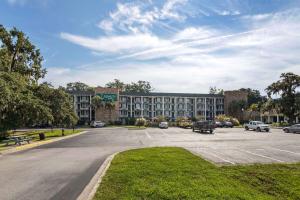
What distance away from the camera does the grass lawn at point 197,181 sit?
30.0 feet

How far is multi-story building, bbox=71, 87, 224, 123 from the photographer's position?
11588 cm

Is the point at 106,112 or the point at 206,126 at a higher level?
the point at 106,112

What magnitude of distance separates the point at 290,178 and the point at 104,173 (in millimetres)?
6006

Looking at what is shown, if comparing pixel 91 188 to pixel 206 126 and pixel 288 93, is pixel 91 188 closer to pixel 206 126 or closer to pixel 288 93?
pixel 206 126

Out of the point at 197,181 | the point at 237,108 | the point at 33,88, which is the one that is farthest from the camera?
the point at 237,108

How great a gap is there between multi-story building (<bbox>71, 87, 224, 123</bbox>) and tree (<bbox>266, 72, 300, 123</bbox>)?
49563mm

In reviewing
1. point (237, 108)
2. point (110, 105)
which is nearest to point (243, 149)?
point (110, 105)

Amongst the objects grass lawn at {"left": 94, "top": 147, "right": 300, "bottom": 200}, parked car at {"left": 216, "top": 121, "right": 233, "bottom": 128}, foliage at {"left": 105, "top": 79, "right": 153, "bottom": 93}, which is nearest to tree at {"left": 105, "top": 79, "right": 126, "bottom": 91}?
foliage at {"left": 105, "top": 79, "right": 153, "bottom": 93}

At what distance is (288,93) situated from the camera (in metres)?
79.3

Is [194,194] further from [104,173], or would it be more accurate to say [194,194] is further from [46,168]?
[46,168]

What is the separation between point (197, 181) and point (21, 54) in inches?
1741

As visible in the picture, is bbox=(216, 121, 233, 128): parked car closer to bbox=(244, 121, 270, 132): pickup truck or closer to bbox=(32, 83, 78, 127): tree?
bbox=(244, 121, 270, 132): pickup truck

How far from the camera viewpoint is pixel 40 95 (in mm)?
46094

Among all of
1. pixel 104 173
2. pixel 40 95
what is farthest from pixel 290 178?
pixel 40 95
